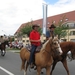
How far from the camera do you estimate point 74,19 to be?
71.2 m

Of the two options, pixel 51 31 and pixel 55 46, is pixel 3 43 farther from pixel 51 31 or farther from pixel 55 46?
pixel 55 46

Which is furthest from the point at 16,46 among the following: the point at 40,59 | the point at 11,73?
the point at 40,59

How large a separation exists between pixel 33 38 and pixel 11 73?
9.31ft

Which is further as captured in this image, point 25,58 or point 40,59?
point 25,58

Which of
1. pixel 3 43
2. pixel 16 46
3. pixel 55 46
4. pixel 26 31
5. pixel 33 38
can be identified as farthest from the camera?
pixel 26 31

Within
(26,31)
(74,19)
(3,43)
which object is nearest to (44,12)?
(3,43)

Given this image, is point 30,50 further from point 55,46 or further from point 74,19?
point 74,19

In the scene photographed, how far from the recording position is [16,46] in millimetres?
40000

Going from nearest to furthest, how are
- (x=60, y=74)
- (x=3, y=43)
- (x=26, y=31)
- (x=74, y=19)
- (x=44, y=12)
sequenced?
(x=60, y=74)
(x=3, y=43)
(x=44, y=12)
(x=26, y=31)
(x=74, y=19)

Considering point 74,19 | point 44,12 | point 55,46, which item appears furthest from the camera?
point 74,19

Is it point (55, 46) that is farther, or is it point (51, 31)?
point (51, 31)

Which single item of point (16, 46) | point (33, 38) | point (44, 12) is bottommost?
point (16, 46)

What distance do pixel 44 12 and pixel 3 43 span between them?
17343 mm

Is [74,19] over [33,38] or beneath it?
over
